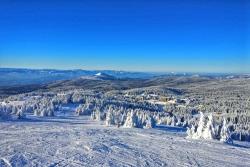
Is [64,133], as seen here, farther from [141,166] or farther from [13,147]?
[141,166]

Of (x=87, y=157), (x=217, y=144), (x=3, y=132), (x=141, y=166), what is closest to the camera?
(x=141, y=166)

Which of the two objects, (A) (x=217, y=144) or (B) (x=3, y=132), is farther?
(B) (x=3, y=132)

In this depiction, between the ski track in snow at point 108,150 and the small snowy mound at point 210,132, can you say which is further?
the small snowy mound at point 210,132

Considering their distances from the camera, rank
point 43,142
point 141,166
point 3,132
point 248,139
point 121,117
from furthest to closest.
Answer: point 121,117 < point 248,139 < point 3,132 < point 43,142 < point 141,166

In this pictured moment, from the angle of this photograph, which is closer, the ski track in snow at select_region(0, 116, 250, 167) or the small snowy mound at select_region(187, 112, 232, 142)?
the ski track in snow at select_region(0, 116, 250, 167)

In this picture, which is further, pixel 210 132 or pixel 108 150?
pixel 210 132

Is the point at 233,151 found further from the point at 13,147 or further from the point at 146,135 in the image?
the point at 13,147

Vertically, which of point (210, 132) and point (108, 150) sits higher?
point (210, 132)

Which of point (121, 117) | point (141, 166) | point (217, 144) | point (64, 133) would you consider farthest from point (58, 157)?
point (121, 117)
